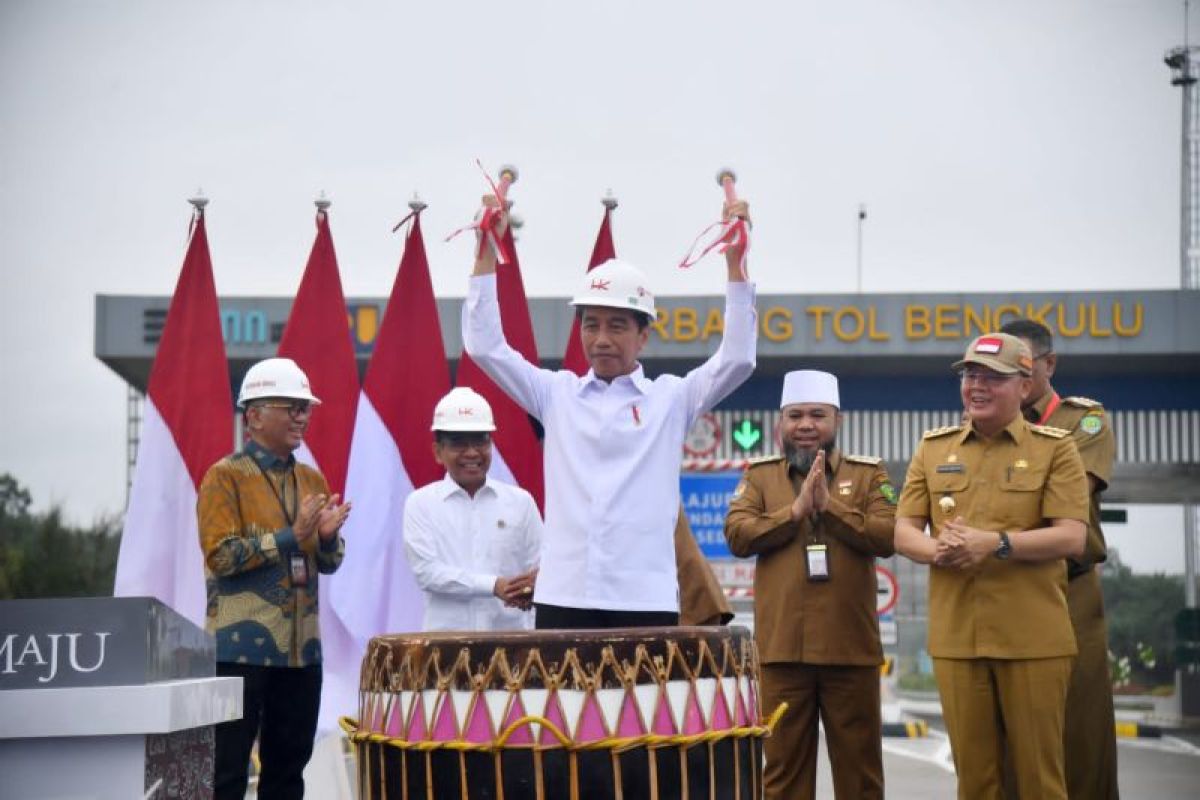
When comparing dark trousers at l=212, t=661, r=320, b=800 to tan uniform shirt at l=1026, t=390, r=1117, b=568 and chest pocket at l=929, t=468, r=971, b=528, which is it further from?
tan uniform shirt at l=1026, t=390, r=1117, b=568

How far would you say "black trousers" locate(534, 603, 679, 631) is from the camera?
19.0 ft

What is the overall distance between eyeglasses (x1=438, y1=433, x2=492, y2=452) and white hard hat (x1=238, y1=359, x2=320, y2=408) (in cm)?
99

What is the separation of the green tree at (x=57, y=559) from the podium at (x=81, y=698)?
1930cm

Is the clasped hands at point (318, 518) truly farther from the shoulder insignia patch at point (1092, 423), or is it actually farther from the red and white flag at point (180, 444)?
the shoulder insignia patch at point (1092, 423)

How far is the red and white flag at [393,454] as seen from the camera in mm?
10586

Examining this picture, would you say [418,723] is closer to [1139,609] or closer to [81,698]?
[81,698]

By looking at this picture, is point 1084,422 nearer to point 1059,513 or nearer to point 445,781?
point 1059,513

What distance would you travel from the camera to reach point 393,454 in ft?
37.1

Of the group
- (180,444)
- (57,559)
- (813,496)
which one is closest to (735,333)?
(813,496)

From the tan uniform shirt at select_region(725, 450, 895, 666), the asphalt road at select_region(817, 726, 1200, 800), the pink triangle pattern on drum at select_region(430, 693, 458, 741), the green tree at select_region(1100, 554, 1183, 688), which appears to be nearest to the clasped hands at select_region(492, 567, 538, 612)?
the tan uniform shirt at select_region(725, 450, 895, 666)

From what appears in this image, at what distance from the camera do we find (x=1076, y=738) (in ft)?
23.8

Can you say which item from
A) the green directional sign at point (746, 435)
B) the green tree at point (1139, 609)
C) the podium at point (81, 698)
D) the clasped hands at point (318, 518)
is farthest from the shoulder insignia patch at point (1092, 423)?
the green tree at point (1139, 609)

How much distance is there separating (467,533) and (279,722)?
4.71ft

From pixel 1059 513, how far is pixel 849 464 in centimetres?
151
